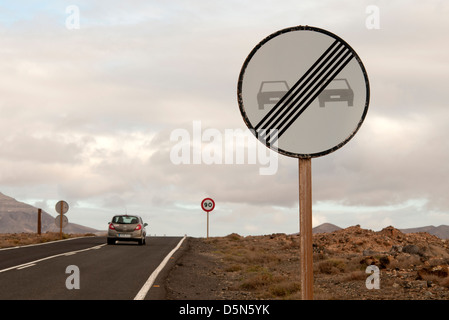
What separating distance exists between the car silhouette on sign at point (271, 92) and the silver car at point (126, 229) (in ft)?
91.4

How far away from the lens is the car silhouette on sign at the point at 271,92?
3.35 metres

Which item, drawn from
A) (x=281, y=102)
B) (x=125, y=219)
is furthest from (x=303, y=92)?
(x=125, y=219)

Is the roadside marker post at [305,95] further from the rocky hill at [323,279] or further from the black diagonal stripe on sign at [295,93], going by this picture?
the rocky hill at [323,279]

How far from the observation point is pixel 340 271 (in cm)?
1702

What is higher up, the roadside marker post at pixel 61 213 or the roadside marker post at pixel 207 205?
the roadside marker post at pixel 207 205

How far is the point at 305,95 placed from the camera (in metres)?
3.37

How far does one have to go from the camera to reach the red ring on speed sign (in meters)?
40.5

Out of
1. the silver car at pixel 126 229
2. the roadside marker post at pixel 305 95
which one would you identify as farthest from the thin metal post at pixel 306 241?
the silver car at pixel 126 229

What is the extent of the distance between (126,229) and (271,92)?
2811 centimetres
